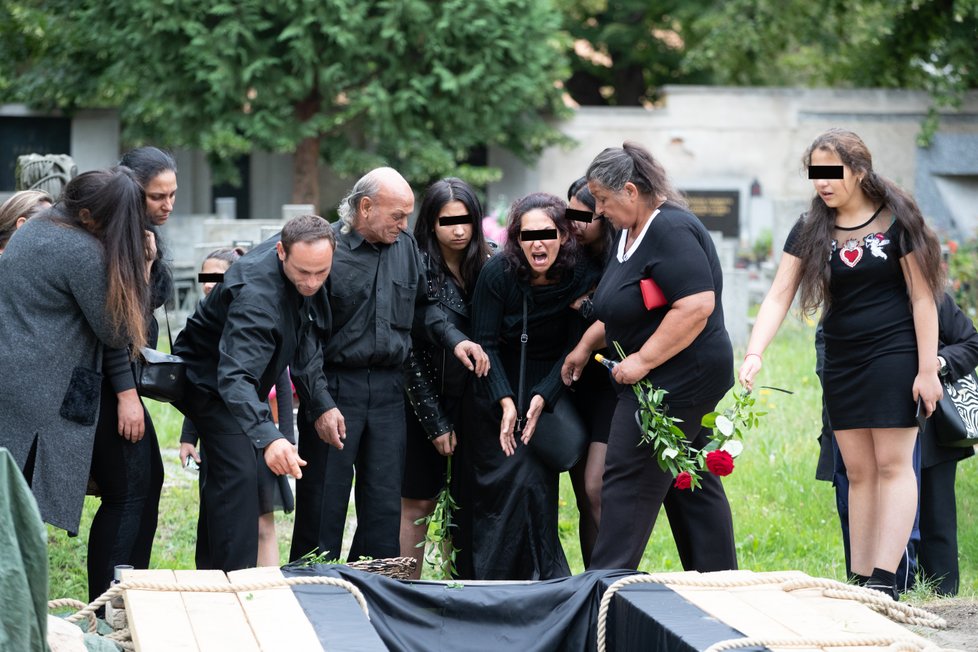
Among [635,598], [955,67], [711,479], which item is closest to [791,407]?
[711,479]

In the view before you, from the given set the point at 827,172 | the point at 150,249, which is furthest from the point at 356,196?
the point at 827,172

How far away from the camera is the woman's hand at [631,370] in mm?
4488

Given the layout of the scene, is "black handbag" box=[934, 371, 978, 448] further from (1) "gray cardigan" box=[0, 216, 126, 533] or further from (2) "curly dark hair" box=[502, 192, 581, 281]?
(1) "gray cardigan" box=[0, 216, 126, 533]

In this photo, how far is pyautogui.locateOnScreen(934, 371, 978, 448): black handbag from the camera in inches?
203

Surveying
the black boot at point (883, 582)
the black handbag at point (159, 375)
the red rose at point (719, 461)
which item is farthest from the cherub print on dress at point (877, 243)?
the black handbag at point (159, 375)

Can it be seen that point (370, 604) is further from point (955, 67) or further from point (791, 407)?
point (955, 67)

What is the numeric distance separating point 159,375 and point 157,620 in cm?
132

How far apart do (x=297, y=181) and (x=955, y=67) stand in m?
10.6

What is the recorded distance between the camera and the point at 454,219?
5230 millimetres

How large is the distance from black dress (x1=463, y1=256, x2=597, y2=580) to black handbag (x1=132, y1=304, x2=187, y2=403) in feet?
4.04

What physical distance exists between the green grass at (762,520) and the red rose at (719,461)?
4.81ft

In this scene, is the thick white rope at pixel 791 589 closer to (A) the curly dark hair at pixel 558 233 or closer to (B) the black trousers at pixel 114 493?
(A) the curly dark hair at pixel 558 233

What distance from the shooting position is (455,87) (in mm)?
19016

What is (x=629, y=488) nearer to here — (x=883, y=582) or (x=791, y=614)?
(x=791, y=614)
